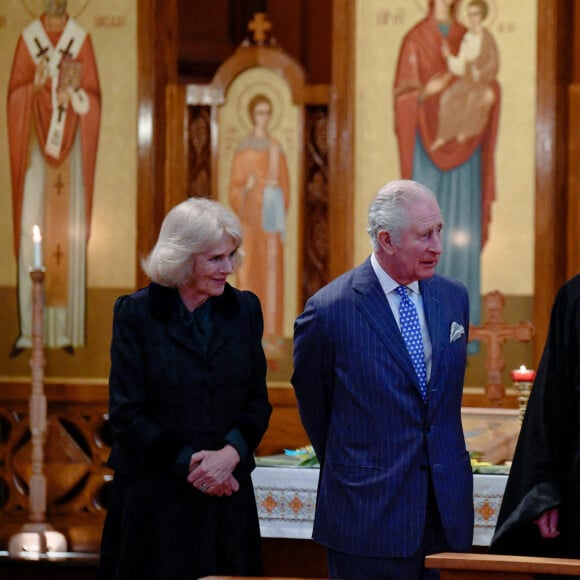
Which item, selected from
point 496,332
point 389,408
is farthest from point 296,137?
point 389,408

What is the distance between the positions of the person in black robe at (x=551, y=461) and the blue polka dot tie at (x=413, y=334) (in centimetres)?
34

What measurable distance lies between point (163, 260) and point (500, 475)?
1938 mm

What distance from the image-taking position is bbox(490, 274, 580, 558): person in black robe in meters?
3.68

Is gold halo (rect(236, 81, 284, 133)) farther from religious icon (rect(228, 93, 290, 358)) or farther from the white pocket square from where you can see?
the white pocket square

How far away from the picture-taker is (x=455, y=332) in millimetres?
3846

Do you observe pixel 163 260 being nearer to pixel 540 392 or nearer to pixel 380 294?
pixel 380 294

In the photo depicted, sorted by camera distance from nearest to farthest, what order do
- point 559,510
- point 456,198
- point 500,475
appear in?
point 559,510 < point 500,475 < point 456,198

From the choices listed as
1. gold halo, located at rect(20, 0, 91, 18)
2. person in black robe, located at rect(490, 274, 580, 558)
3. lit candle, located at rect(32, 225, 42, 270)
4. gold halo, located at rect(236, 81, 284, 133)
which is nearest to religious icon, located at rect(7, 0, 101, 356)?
gold halo, located at rect(20, 0, 91, 18)

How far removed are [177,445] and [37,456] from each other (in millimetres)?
3852

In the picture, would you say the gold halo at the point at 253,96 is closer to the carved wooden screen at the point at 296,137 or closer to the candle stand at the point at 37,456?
the carved wooden screen at the point at 296,137

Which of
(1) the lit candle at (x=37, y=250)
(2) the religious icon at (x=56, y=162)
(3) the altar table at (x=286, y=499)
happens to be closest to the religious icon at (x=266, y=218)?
(2) the religious icon at (x=56, y=162)

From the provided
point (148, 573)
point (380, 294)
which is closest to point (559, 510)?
Result: point (380, 294)

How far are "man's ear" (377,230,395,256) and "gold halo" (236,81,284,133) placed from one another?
422cm

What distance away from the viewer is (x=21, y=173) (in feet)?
26.5
